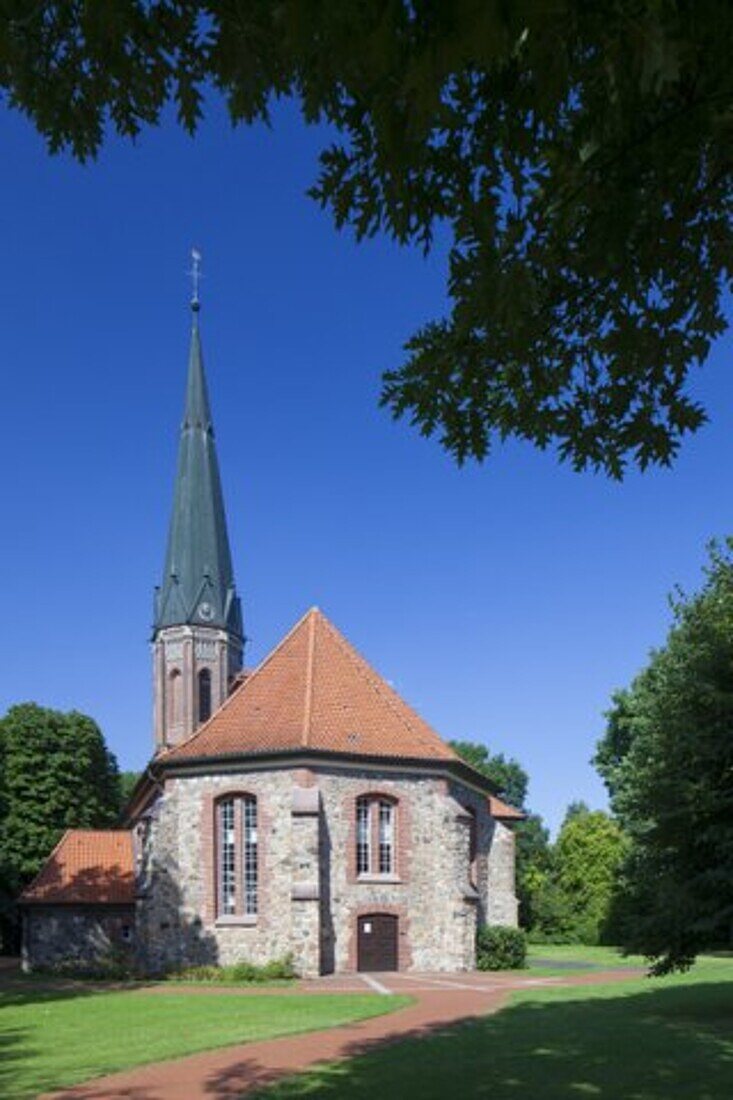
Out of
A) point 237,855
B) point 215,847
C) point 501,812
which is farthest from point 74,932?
point 501,812

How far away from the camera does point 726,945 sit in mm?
15516

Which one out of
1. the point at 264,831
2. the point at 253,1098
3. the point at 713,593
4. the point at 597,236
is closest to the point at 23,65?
the point at 597,236

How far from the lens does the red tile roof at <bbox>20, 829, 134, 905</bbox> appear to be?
36562mm

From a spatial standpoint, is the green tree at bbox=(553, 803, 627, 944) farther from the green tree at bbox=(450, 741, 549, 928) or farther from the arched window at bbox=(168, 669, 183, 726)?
the arched window at bbox=(168, 669, 183, 726)

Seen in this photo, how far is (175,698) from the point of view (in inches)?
2314

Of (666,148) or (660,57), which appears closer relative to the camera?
(660,57)

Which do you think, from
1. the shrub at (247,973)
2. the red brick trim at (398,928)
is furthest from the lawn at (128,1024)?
the red brick trim at (398,928)

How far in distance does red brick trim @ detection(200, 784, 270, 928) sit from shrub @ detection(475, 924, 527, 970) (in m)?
6.71

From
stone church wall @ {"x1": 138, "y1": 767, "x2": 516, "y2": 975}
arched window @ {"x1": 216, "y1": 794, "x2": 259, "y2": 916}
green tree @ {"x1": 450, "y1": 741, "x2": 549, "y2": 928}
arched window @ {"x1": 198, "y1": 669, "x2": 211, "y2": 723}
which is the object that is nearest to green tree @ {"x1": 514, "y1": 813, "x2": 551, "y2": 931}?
green tree @ {"x1": 450, "y1": 741, "x2": 549, "y2": 928}

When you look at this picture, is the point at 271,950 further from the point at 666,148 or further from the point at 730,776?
the point at 666,148

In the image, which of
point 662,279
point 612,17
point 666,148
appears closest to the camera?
point 612,17

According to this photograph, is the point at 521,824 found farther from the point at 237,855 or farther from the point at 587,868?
the point at 237,855

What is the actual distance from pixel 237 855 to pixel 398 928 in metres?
5.08

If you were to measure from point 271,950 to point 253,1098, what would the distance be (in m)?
19.4
